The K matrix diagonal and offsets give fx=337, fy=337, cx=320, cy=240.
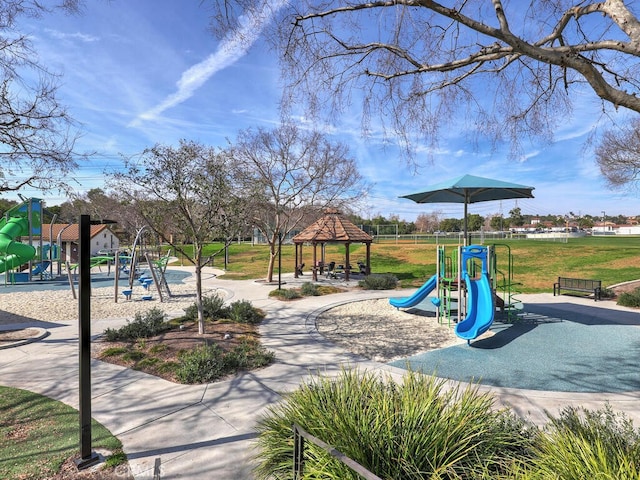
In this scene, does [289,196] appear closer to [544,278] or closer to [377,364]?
[377,364]

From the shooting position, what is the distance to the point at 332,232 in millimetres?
19406

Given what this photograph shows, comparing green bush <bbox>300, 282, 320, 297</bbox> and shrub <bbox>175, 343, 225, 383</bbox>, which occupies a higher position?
shrub <bbox>175, 343, 225, 383</bbox>

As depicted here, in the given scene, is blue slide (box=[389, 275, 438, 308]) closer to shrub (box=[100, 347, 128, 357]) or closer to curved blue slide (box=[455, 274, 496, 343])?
curved blue slide (box=[455, 274, 496, 343])

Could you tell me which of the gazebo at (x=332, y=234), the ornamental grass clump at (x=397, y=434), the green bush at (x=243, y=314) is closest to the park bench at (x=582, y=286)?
the gazebo at (x=332, y=234)

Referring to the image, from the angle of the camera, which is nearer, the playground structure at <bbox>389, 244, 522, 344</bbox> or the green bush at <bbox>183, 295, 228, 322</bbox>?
the playground structure at <bbox>389, 244, 522, 344</bbox>

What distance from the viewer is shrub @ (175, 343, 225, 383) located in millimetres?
5457

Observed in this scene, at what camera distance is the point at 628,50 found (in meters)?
2.88

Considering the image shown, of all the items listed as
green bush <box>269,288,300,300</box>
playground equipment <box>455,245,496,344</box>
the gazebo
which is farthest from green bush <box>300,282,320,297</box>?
playground equipment <box>455,245,496,344</box>

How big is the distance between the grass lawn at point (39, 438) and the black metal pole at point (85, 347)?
221mm

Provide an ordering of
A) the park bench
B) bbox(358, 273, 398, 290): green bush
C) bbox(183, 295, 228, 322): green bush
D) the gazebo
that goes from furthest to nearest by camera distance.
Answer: the gazebo
bbox(358, 273, 398, 290): green bush
the park bench
bbox(183, 295, 228, 322): green bush

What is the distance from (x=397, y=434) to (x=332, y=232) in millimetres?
16769

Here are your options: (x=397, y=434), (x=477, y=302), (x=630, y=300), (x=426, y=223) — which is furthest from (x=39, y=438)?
(x=426, y=223)

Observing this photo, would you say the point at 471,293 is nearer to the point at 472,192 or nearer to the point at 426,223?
the point at 472,192

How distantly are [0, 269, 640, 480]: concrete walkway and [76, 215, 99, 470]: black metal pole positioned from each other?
15.9 inches
